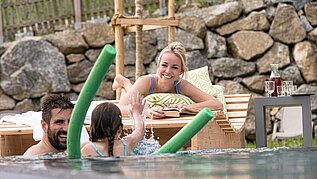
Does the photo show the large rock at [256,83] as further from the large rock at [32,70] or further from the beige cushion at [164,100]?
the beige cushion at [164,100]

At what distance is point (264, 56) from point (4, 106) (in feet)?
10.8

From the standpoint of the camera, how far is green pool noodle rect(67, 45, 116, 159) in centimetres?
110

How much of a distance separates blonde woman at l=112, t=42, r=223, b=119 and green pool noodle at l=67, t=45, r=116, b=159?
304cm

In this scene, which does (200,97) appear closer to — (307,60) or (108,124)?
(108,124)

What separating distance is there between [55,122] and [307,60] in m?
6.17

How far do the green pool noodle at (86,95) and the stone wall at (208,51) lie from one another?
7.31 metres

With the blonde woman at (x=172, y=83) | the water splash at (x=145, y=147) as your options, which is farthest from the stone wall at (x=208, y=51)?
the water splash at (x=145, y=147)

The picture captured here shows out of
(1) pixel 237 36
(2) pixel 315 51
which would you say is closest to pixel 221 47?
(1) pixel 237 36

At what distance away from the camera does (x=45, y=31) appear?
9141mm

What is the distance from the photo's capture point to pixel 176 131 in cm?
438

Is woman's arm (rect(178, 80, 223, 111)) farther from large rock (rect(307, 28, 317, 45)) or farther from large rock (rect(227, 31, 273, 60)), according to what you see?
large rock (rect(307, 28, 317, 45))

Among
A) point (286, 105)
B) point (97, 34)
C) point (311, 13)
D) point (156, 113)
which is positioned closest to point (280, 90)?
point (286, 105)

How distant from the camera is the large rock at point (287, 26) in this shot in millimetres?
8664

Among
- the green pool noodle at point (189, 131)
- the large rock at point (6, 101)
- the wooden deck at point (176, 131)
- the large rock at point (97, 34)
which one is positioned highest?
the large rock at point (97, 34)
